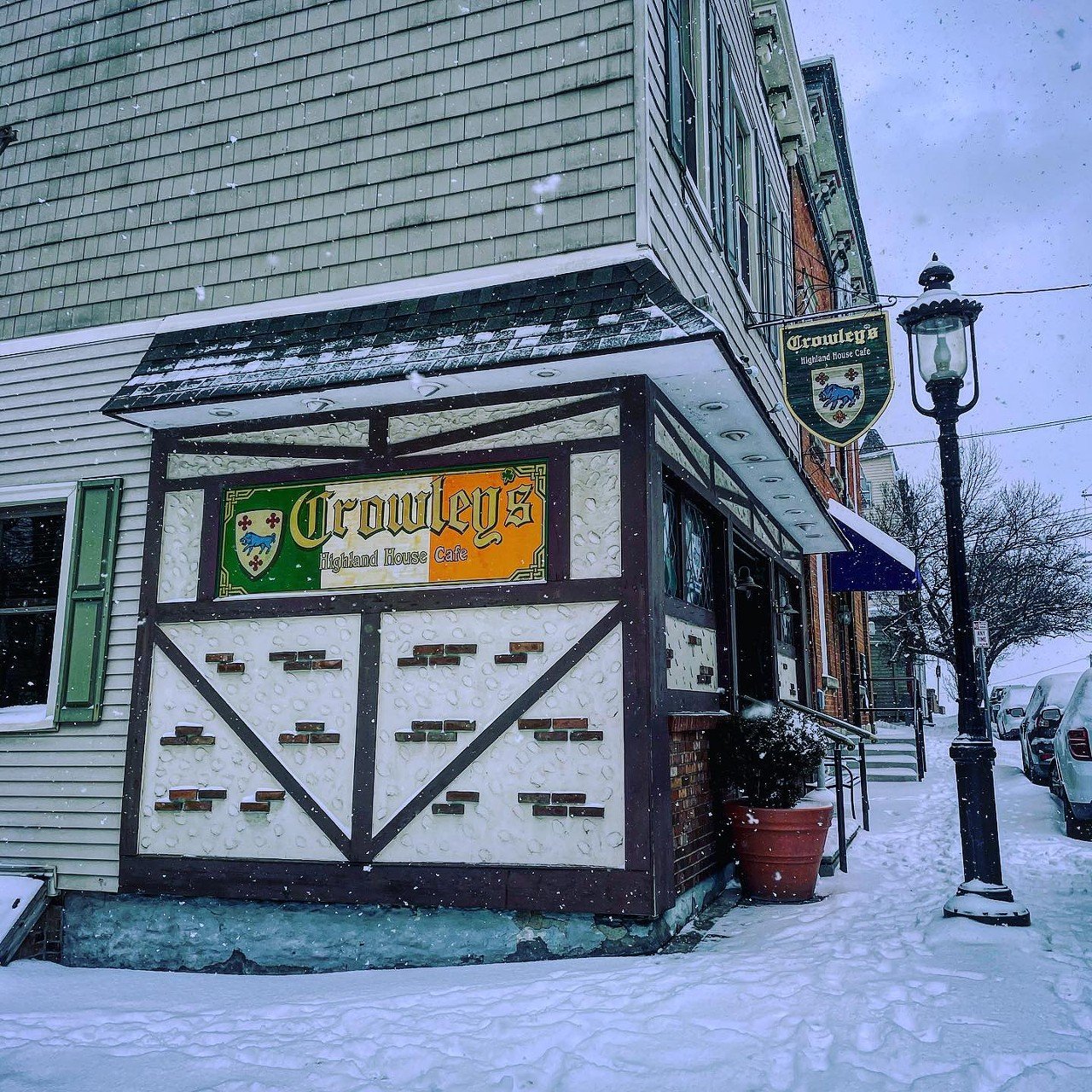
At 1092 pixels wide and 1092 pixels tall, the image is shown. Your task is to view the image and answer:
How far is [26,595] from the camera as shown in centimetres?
751

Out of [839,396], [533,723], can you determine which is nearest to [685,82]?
[839,396]

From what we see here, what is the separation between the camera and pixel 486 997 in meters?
4.54

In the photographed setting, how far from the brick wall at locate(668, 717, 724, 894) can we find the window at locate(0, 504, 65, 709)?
16.2ft

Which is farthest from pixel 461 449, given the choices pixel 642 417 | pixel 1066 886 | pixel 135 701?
pixel 1066 886

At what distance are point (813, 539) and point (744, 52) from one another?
5.50 meters

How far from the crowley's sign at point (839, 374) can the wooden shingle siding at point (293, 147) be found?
142 inches

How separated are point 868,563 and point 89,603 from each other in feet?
36.4

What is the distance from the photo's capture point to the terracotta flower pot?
6.59 m

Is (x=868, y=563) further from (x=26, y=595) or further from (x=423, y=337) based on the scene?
(x=26, y=595)

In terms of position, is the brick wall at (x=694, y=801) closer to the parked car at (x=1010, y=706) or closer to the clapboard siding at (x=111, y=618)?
the clapboard siding at (x=111, y=618)

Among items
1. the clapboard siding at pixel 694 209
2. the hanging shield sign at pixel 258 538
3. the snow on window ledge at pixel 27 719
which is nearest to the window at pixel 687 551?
the clapboard siding at pixel 694 209

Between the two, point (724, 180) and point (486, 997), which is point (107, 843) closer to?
point (486, 997)

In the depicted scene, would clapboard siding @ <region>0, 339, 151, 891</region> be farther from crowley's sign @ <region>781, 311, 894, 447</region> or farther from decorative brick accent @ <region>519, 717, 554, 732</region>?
crowley's sign @ <region>781, 311, 894, 447</region>

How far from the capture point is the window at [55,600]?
676cm
